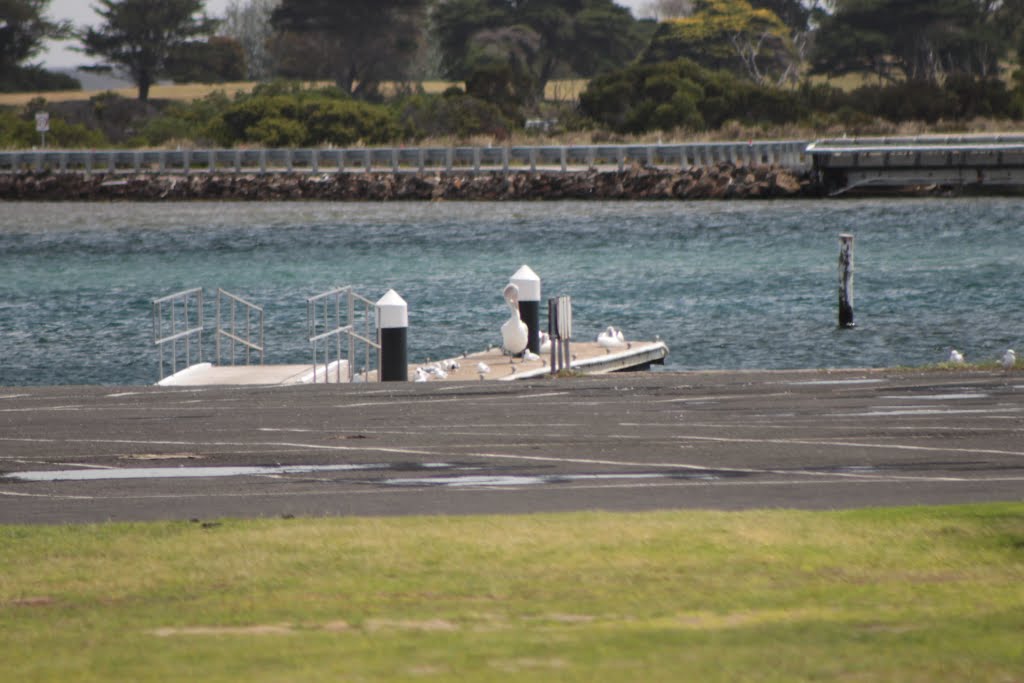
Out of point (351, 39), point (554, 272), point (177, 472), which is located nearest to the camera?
point (177, 472)

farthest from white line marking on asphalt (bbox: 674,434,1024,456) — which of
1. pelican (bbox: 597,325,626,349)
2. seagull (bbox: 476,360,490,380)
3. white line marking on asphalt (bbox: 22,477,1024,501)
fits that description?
pelican (bbox: 597,325,626,349)

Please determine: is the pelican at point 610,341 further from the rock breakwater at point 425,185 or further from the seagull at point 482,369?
the rock breakwater at point 425,185

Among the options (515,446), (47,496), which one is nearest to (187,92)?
(515,446)

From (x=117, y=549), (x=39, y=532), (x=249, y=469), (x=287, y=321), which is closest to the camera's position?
(x=117, y=549)

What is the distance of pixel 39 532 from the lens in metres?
9.63

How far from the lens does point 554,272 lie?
47938 mm

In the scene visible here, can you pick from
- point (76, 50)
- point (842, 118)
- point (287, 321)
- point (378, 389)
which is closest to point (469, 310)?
point (287, 321)

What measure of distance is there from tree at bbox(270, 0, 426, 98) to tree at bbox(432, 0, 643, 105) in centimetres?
272

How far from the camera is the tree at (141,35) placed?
116m

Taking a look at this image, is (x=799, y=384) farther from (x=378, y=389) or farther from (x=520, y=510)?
(x=520, y=510)

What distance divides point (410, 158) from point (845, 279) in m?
48.4

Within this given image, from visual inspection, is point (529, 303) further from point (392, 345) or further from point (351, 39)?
point (351, 39)

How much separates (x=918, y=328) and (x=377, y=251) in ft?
83.9

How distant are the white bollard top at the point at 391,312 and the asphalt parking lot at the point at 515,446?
72.2 inches
